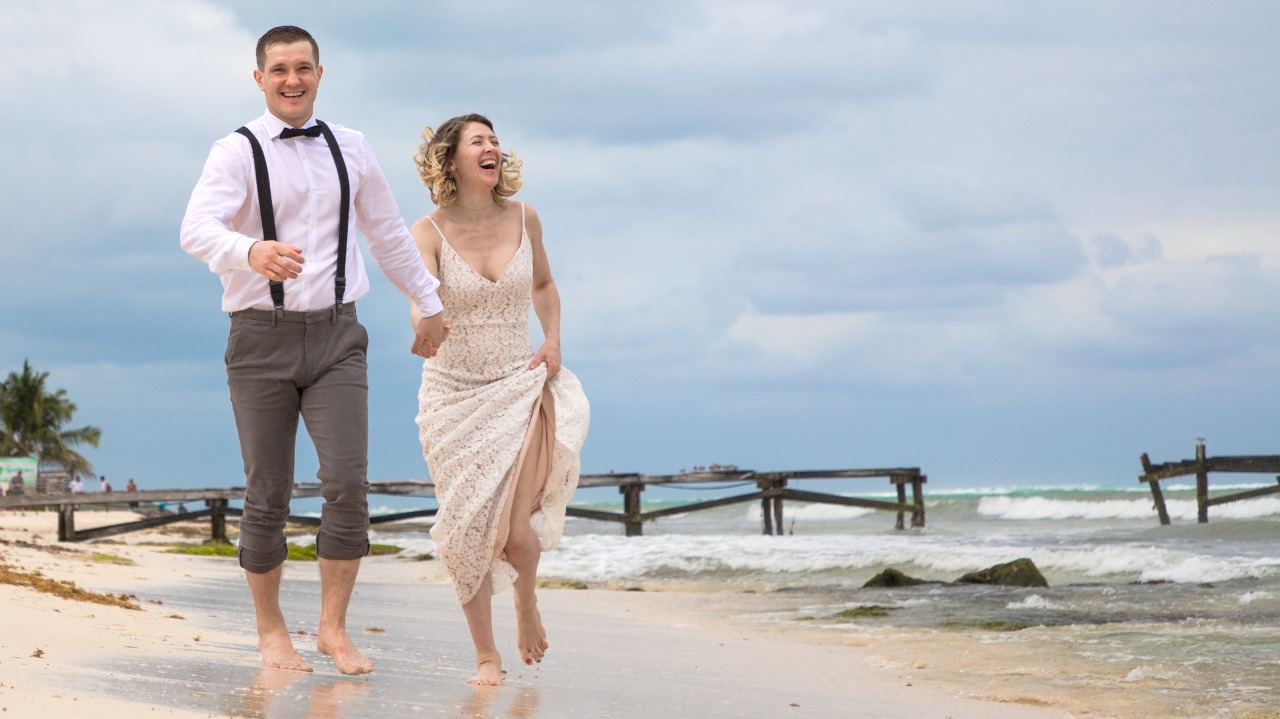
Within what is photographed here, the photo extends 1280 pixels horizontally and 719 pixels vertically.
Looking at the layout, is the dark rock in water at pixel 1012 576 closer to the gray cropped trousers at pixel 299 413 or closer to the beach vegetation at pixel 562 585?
the beach vegetation at pixel 562 585

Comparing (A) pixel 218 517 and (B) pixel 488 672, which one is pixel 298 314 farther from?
(A) pixel 218 517

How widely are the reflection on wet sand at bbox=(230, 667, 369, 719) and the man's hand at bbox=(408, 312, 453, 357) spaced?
119 cm

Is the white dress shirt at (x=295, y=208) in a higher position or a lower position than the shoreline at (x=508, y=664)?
higher

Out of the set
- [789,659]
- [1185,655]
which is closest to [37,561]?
[789,659]

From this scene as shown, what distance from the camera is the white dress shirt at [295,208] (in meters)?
3.95

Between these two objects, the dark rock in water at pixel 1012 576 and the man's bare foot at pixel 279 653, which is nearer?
the man's bare foot at pixel 279 653

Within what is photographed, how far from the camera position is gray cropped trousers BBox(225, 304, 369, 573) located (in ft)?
13.4

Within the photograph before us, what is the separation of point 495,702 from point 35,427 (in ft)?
210

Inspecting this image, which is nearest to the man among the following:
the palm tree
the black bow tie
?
the black bow tie

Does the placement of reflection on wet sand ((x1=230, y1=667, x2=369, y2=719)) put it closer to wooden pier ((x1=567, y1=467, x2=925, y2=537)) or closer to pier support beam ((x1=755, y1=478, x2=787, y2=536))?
wooden pier ((x1=567, y1=467, x2=925, y2=537))

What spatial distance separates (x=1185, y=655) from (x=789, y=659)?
2.25 meters

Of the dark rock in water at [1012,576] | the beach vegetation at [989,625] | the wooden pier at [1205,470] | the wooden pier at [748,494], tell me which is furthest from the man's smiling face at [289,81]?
the wooden pier at [1205,470]

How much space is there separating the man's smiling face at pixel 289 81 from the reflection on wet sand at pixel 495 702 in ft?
6.59

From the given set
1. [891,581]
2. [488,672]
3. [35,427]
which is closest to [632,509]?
[891,581]
